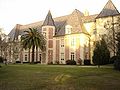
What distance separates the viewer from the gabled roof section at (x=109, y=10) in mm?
54406

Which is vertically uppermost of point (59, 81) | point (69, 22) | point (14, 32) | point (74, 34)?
point (14, 32)

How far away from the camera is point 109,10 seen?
55.5 metres

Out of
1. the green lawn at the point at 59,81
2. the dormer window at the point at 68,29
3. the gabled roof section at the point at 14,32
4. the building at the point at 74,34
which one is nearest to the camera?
the green lawn at the point at 59,81

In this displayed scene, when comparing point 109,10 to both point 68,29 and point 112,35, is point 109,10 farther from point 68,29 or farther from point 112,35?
point 112,35

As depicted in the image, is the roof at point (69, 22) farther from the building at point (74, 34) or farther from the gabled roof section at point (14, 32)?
the gabled roof section at point (14, 32)

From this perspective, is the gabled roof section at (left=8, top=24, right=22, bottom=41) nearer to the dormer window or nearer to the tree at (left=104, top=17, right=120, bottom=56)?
the dormer window

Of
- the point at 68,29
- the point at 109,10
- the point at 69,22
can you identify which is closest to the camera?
the point at 109,10

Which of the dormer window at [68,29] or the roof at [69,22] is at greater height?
the roof at [69,22]

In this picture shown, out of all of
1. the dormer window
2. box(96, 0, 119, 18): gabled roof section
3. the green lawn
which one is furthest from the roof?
the green lawn

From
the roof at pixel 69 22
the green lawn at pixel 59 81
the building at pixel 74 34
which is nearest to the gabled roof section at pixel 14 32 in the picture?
the roof at pixel 69 22

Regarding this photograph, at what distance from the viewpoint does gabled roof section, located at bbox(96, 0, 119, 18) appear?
178ft

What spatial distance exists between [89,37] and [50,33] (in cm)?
1143

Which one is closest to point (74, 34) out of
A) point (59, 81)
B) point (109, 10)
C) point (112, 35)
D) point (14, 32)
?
point (109, 10)

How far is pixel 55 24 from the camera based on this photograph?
221ft
